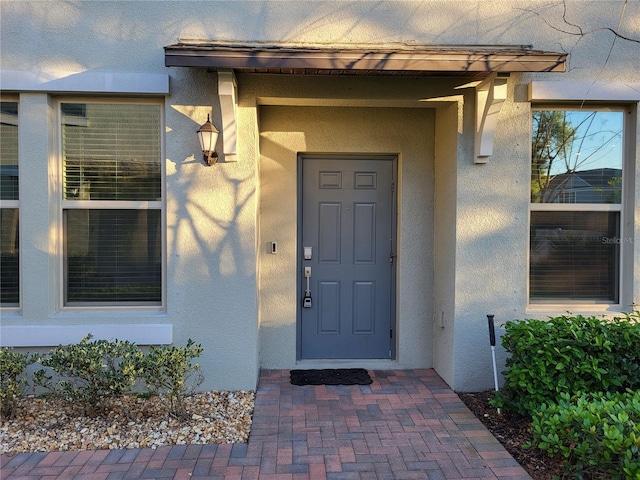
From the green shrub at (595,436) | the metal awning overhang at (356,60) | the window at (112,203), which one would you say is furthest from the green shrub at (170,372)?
the green shrub at (595,436)

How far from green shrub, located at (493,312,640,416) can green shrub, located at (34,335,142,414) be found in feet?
9.88

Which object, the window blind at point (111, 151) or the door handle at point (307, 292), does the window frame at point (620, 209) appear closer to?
the door handle at point (307, 292)

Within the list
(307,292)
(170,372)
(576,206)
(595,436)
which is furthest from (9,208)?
(576,206)

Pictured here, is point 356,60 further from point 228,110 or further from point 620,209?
point 620,209

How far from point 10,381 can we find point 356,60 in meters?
3.70

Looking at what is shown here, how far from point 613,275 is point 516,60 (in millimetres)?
2358

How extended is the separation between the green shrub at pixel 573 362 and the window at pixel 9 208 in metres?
4.42

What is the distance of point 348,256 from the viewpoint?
462 cm

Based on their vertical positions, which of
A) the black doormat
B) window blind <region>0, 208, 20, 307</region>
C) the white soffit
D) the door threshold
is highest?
the white soffit

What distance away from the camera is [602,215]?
4148 mm

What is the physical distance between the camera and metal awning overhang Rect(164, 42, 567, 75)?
3.28 m

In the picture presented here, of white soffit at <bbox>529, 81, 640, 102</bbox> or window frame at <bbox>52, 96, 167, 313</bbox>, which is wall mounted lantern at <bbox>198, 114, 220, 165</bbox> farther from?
white soffit at <bbox>529, 81, 640, 102</bbox>

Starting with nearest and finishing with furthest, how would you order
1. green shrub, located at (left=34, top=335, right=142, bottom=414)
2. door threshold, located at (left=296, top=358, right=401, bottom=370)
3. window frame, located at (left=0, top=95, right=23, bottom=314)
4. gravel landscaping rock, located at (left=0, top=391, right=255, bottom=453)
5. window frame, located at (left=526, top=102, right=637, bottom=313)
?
gravel landscaping rock, located at (left=0, top=391, right=255, bottom=453)
green shrub, located at (left=34, top=335, right=142, bottom=414)
window frame, located at (left=0, top=95, right=23, bottom=314)
window frame, located at (left=526, top=102, right=637, bottom=313)
door threshold, located at (left=296, top=358, right=401, bottom=370)

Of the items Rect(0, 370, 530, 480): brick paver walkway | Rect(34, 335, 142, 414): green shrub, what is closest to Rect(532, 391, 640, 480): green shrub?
Rect(0, 370, 530, 480): brick paver walkway
